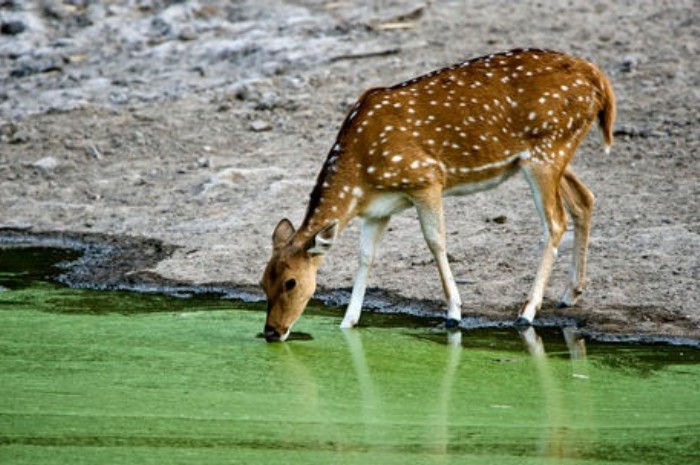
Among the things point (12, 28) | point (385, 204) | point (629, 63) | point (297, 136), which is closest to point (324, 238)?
point (385, 204)

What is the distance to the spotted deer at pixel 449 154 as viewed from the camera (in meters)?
10.5

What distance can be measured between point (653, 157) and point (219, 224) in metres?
3.85

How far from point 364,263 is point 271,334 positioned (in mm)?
1037

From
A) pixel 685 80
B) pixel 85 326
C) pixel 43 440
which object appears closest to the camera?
pixel 43 440

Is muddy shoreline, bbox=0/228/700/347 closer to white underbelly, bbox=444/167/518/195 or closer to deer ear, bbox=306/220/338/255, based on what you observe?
white underbelly, bbox=444/167/518/195

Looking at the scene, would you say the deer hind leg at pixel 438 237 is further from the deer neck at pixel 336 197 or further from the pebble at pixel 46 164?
the pebble at pixel 46 164

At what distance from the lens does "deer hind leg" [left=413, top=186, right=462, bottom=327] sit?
10453 millimetres

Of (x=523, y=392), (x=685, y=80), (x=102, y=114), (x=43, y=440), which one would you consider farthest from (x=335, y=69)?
(x=43, y=440)

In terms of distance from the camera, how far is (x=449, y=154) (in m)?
10.7

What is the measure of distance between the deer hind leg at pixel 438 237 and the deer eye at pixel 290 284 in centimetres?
100

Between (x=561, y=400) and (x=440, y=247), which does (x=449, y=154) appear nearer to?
(x=440, y=247)

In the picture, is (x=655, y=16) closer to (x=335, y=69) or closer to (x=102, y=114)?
(x=335, y=69)

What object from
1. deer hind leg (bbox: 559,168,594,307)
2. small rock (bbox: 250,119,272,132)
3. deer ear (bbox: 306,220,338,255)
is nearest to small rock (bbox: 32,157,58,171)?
small rock (bbox: 250,119,272,132)

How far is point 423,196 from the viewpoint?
34.5 ft
